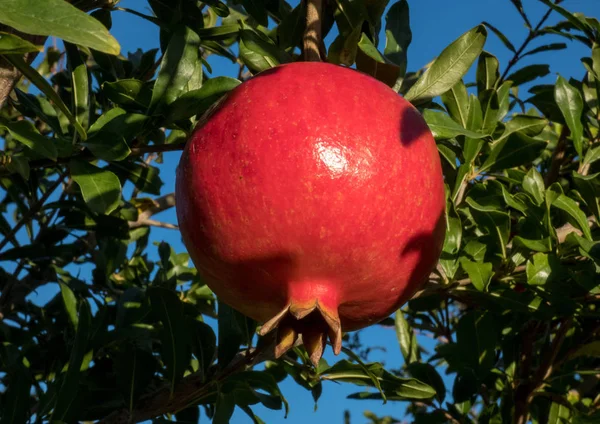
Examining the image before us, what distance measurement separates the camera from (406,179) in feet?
3.28

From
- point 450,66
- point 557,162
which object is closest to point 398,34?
point 450,66

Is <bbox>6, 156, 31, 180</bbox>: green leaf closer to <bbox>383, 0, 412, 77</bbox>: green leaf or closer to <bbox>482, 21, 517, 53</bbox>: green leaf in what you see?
<bbox>383, 0, 412, 77</bbox>: green leaf

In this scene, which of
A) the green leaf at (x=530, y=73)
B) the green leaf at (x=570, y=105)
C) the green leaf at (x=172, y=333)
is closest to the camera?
the green leaf at (x=172, y=333)

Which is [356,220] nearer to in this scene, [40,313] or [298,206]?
[298,206]

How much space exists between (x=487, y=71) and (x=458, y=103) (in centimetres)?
22

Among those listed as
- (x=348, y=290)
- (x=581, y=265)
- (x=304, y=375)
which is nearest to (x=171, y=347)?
(x=304, y=375)

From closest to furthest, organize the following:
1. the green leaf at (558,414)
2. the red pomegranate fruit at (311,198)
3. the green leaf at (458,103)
Answer: the red pomegranate fruit at (311,198), the green leaf at (458,103), the green leaf at (558,414)

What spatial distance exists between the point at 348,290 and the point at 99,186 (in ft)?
1.61

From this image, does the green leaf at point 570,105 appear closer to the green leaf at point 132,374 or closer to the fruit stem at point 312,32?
the fruit stem at point 312,32

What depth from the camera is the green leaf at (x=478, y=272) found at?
1459 millimetres

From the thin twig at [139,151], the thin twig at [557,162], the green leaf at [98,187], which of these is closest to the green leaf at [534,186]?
the thin twig at [557,162]

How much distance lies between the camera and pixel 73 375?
148 cm

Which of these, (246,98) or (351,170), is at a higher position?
(246,98)

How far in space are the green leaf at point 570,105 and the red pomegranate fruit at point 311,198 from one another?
74 cm
